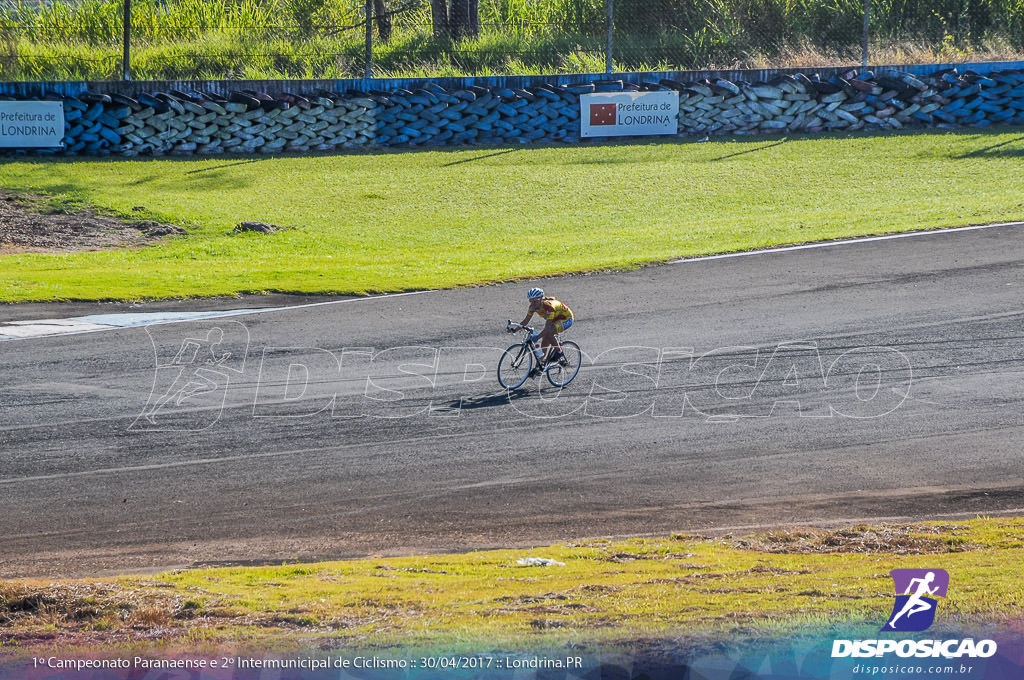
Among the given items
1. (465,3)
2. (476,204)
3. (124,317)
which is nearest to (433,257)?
(476,204)

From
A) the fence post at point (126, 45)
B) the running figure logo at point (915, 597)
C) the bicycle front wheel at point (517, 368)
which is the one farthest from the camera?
the fence post at point (126, 45)

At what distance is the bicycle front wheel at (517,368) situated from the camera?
15266 millimetres

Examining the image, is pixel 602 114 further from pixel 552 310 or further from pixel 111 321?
pixel 552 310

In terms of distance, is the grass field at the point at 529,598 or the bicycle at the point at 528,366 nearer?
the grass field at the point at 529,598

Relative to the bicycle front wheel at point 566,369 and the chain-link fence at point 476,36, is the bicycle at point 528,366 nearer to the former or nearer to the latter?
the bicycle front wheel at point 566,369

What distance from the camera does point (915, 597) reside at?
690cm

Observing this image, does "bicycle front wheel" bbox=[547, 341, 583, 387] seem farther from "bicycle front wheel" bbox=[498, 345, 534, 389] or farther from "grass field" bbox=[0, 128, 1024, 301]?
"grass field" bbox=[0, 128, 1024, 301]

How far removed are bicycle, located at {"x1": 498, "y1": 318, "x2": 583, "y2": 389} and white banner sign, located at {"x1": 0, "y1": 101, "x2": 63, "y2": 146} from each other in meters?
20.0

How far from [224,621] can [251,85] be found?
2624 cm

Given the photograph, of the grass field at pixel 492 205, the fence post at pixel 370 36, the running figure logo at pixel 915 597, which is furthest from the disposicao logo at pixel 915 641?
the fence post at pixel 370 36

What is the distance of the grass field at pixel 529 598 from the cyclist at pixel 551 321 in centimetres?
538

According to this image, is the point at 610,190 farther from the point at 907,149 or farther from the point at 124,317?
the point at 124,317

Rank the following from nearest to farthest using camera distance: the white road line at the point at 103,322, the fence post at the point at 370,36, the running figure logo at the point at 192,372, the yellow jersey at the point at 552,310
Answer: the running figure logo at the point at 192,372 → the yellow jersey at the point at 552,310 → the white road line at the point at 103,322 → the fence post at the point at 370,36

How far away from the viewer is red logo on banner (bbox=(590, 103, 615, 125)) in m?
32.9
